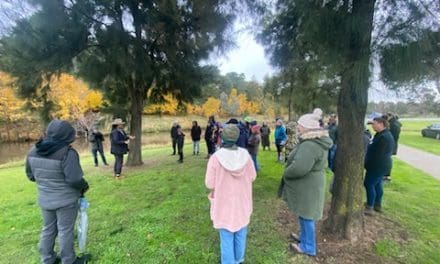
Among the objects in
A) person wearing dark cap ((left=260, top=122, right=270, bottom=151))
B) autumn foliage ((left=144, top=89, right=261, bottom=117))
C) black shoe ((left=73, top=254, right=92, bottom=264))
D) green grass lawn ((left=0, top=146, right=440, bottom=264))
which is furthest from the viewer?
autumn foliage ((left=144, top=89, right=261, bottom=117))

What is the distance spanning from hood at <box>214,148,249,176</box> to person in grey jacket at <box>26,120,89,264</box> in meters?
1.50

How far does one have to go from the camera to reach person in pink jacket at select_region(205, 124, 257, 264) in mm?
2607

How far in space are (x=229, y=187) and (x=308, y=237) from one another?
122cm

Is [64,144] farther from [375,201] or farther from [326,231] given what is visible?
[375,201]

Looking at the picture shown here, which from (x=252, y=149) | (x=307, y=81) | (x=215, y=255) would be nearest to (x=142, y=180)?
(x=252, y=149)

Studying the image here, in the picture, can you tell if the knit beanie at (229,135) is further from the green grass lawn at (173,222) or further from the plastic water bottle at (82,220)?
the plastic water bottle at (82,220)

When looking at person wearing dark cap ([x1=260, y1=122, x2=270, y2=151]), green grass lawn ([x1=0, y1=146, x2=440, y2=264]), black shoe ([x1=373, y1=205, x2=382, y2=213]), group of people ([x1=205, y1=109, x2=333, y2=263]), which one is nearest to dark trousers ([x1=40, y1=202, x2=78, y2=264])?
green grass lawn ([x1=0, y1=146, x2=440, y2=264])

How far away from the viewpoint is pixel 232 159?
2.61m

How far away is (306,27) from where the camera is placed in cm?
311

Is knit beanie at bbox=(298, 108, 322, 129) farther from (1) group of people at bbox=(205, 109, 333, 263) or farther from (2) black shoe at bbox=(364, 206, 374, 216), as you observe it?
(2) black shoe at bbox=(364, 206, 374, 216)

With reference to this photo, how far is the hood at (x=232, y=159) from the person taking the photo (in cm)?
258

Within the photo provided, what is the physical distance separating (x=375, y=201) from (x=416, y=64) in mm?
2626

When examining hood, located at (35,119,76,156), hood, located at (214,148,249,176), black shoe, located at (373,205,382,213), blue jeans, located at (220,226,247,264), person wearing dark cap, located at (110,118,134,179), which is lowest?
black shoe, located at (373,205,382,213)

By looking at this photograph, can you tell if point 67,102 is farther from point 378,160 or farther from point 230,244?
point 378,160
